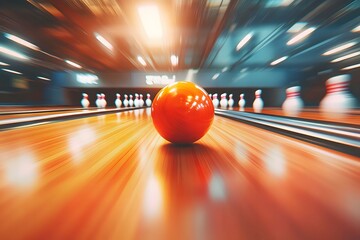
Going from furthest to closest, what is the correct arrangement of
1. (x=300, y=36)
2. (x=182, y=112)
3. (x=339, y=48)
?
(x=339, y=48) → (x=300, y=36) → (x=182, y=112)

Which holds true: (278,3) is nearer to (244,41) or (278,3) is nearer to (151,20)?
(244,41)

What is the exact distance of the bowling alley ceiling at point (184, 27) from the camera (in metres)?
1.45

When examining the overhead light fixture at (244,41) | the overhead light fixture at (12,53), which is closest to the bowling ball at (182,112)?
the overhead light fixture at (244,41)

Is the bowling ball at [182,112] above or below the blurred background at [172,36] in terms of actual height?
below

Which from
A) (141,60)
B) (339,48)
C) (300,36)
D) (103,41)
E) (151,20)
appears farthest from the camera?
(141,60)

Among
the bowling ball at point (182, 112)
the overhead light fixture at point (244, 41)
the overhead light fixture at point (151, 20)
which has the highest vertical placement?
the overhead light fixture at point (151, 20)

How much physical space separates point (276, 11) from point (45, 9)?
197 centimetres

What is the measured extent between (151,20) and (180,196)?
216 cm

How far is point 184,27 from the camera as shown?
224 centimetres

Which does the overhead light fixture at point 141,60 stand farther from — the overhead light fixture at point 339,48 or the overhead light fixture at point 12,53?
the overhead light fixture at point 339,48

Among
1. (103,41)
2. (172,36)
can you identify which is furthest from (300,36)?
(103,41)

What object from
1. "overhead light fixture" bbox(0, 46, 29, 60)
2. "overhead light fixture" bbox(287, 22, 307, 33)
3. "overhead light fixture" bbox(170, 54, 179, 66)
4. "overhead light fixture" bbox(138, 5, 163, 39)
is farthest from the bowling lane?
"overhead light fixture" bbox(170, 54, 179, 66)

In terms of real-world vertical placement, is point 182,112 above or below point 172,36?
below

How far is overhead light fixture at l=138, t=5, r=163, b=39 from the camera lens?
1877 millimetres
